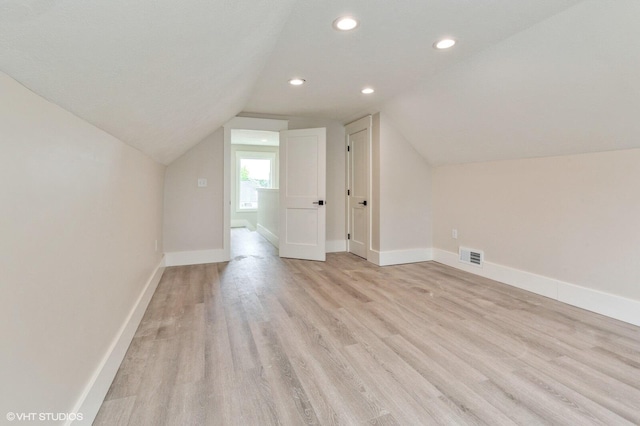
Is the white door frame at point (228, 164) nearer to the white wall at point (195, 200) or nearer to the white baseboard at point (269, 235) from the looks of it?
the white wall at point (195, 200)

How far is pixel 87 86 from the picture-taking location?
3.31 ft

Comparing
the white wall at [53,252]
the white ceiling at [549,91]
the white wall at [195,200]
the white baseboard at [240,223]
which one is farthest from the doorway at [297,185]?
the white baseboard at [240,223]

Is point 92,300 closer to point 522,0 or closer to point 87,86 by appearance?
point 87,86

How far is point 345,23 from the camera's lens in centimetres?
199

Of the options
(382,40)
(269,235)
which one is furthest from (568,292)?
(269,235)

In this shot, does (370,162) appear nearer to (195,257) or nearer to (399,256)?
(399,256)

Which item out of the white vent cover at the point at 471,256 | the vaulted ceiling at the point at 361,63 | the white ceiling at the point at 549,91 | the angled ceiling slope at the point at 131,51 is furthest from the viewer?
the white vent cover at the point at 471,256

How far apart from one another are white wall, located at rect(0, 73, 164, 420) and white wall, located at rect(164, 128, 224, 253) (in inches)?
89.5

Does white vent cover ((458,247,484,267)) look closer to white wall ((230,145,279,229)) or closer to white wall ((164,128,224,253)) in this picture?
white wall ((164,128,224,253))

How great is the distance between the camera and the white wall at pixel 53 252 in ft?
2.54

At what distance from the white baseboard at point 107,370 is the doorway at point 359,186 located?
2980 millimetres

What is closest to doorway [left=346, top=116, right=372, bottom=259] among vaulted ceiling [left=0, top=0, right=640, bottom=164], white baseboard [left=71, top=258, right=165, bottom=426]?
vaulted ceiling [left=0, top=0, right=640, bottom=164]

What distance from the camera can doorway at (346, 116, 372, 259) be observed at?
14.2 feet

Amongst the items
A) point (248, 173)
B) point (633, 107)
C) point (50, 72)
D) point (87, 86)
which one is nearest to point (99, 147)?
point (87, 86)
